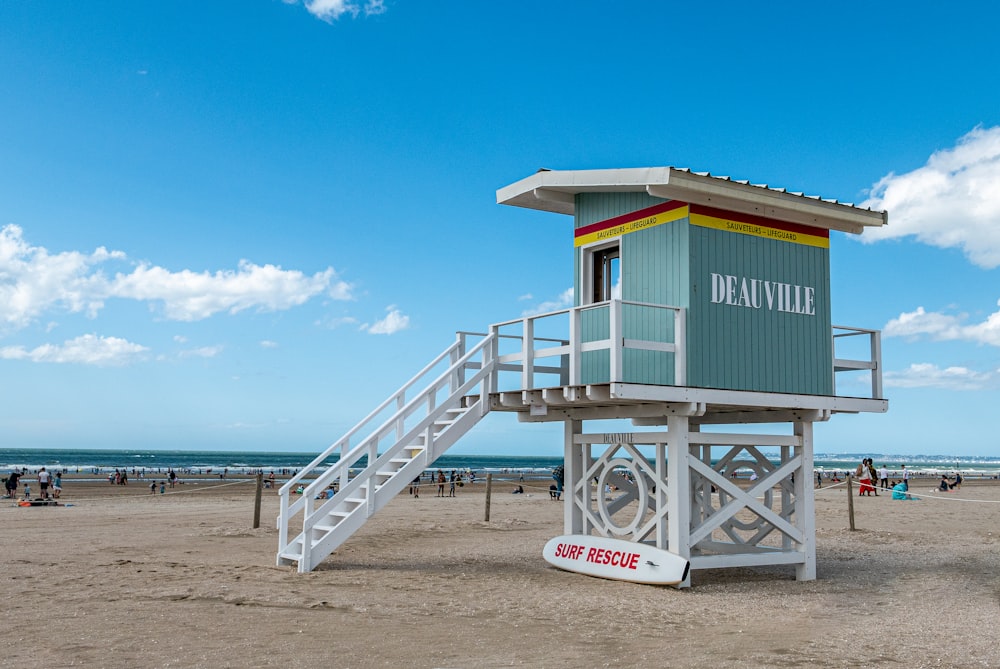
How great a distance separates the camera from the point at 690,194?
1255 centimetres

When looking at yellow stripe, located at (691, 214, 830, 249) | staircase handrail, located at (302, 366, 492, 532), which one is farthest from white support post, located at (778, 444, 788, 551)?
staircase handrail, located at (302, 366, 492, 532)

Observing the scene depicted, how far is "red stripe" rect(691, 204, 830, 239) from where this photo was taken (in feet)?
42.0

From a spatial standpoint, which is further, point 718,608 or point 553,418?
point 553,418

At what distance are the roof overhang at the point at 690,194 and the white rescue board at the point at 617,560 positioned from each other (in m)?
4.78

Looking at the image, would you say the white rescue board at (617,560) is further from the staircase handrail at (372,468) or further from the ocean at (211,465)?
the ocean at (211,465)

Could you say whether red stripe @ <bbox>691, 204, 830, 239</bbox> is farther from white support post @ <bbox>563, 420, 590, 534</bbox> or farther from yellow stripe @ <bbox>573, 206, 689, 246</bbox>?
white support post @ <bbox>563, 420, 590, 534</bbox>

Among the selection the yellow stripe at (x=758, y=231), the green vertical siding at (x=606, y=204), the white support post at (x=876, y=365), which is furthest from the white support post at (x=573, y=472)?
the white support post at (x=876, y=365)

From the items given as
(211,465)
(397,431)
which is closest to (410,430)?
(397,431)

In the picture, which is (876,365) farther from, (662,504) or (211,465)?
(211,465)

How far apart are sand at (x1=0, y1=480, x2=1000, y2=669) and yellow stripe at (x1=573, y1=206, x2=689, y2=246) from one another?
16.2ft

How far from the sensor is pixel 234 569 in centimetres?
1316

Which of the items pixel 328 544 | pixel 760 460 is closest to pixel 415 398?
pixel 328 544

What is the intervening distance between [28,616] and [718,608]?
301 inches

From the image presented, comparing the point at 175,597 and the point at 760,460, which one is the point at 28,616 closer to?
the point at 175,597
